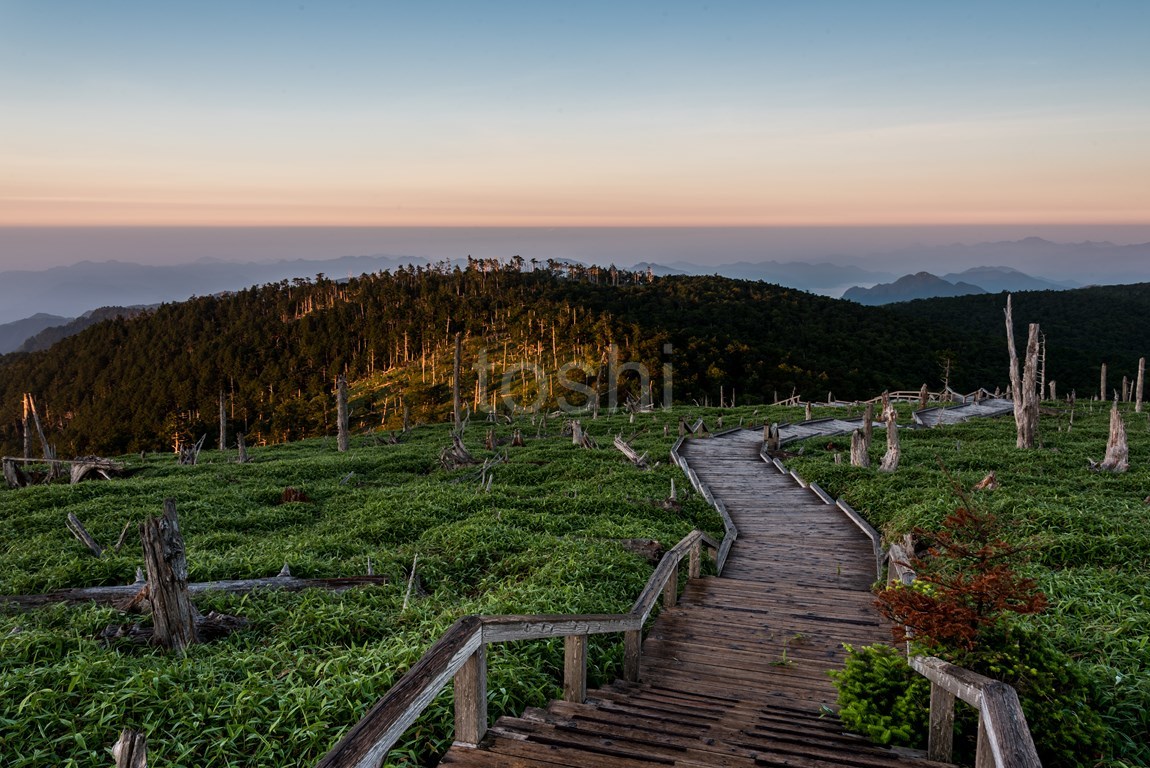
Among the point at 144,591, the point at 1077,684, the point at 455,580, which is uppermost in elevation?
the point at 1077,684

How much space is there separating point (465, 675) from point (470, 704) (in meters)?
0.19

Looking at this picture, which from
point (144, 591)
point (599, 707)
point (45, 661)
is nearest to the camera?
point (599, 707)

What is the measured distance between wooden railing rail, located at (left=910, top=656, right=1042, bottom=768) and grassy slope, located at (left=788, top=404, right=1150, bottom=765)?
60.9 inches

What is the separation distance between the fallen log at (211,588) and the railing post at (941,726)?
24.5 feet

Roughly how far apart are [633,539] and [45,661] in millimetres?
8467

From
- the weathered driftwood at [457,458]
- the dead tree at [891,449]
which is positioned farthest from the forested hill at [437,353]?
the dead tree at [891,449]

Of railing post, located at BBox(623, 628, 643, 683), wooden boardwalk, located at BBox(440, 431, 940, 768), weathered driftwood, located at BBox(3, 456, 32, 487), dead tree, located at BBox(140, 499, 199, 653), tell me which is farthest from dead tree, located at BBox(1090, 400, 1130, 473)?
weathered driftwood, located at BBox(3, 456, 32, 487)


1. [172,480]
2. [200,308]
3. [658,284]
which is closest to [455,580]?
[172,480]

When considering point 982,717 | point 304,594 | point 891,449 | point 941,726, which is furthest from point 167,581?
point 891,449

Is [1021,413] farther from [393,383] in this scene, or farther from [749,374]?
[393,383]

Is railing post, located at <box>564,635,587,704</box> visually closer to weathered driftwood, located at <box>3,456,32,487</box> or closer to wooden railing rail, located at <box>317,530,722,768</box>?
wooden railing rail, located at <box>317,530,722,768</box>

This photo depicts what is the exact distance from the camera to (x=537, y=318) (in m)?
103

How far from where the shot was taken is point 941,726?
4.46m

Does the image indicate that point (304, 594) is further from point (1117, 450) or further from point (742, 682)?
point (1117, 450)
